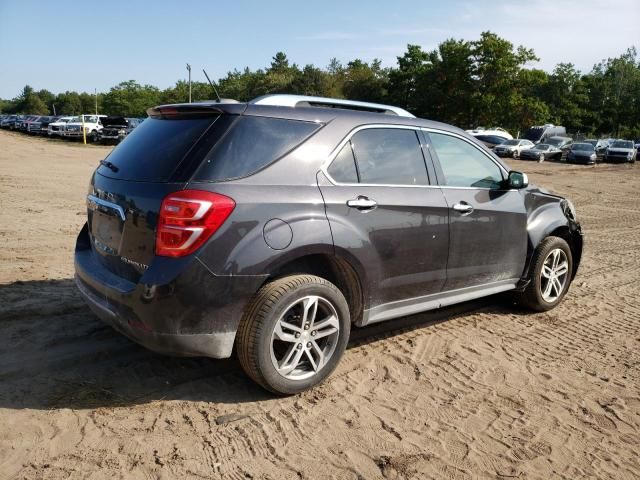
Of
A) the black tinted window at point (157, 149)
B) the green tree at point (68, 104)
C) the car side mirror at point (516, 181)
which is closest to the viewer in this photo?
the black tinted window at point (157, 149)

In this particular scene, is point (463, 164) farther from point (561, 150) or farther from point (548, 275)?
point (561, 150)

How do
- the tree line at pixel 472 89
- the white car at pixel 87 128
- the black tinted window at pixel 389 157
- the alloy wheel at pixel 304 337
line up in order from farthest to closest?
the tree line at pixel 472 89 → the white car at pixel 87 128 → the black tinted window at pixel 389 157 → the alloy wheel at pixel 304 337

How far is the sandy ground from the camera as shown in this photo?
2738mm

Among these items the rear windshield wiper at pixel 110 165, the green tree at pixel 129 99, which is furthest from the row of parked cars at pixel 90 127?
the green tree at pixel 129 99

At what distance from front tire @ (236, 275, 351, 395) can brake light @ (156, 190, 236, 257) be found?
19.9 inches

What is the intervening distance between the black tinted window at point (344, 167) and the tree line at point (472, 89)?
174ft

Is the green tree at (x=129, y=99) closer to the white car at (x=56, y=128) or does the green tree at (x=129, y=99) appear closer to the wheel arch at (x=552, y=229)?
the white car at (x=56, y=128)

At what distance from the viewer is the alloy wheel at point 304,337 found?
3.29 metres

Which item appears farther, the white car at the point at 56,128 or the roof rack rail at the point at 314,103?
the white car at the point at 56,128

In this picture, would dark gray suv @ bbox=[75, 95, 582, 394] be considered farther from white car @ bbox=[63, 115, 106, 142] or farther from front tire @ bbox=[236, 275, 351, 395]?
white car @ bbox=[63, 115, 106, 142]

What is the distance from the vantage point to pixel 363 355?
13.3 feet

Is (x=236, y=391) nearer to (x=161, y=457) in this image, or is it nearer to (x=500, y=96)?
(x=161, y=457)

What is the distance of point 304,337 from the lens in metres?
3.36

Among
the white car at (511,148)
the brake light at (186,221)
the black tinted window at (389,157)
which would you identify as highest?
the white car at (511,148)
